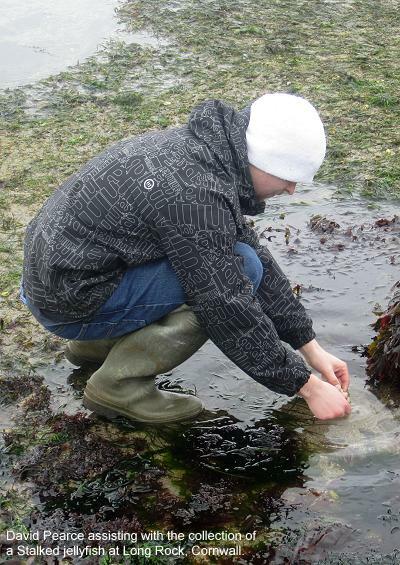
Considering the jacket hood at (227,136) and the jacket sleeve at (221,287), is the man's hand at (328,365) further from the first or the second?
the jacket hood at (227,136)

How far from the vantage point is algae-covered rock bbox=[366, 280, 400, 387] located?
160 inches

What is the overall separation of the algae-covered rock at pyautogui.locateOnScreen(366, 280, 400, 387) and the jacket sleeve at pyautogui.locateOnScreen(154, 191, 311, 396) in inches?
30.9

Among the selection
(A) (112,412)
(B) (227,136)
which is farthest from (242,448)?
(B) (227,136)

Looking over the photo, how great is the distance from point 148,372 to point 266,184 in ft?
3.30

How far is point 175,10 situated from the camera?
10.5 m

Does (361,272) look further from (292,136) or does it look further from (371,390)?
(292,136)

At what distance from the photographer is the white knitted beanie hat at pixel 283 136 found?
320 cm

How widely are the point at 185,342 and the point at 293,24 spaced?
7077mm

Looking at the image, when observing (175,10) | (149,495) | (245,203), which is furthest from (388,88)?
(149,495)

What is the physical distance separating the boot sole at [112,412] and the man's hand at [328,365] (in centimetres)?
59

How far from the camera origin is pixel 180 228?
10.4ft

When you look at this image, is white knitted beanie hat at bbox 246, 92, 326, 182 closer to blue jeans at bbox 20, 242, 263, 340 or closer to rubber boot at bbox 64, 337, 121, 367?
blue jeans at bbox 20, 242, 263, 340

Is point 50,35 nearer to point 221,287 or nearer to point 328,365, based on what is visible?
point 328,365

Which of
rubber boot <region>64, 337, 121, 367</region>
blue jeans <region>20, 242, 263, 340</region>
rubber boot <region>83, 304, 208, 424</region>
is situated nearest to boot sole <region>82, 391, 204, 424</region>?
rubber boot <region>83, 304, 208, 424</region>
